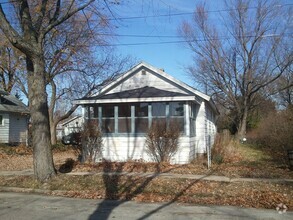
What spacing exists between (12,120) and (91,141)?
17606mm

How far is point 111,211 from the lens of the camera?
7.87 meters

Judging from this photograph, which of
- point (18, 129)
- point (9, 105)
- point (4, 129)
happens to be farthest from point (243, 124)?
point (4, 129)

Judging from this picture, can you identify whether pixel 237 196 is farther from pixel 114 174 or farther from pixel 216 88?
pixel 216 88

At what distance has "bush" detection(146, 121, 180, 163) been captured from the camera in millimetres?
15226

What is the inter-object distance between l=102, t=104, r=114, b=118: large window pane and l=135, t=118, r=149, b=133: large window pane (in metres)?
1.36

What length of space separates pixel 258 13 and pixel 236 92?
9774 millimetres

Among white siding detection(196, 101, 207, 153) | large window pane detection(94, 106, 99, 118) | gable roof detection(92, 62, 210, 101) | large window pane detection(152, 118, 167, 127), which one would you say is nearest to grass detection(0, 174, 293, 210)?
large window pane detection(152, 118, 167, 127)

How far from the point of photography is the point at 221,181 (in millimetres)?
11031

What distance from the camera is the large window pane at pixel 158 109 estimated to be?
53.5 ft

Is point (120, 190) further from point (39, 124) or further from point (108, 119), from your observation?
point (108, 119)

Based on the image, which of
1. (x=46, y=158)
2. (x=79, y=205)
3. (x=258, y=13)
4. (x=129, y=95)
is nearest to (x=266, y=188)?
(x=79, y=205)

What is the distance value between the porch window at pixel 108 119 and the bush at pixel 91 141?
21.1 inches

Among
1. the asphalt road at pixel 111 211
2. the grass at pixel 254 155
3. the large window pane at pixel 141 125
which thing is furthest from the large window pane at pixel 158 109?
the asphalt road at pixel 111 211

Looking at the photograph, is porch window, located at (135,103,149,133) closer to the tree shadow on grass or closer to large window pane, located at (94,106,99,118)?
large window pane, located at (94,106,99,118)
